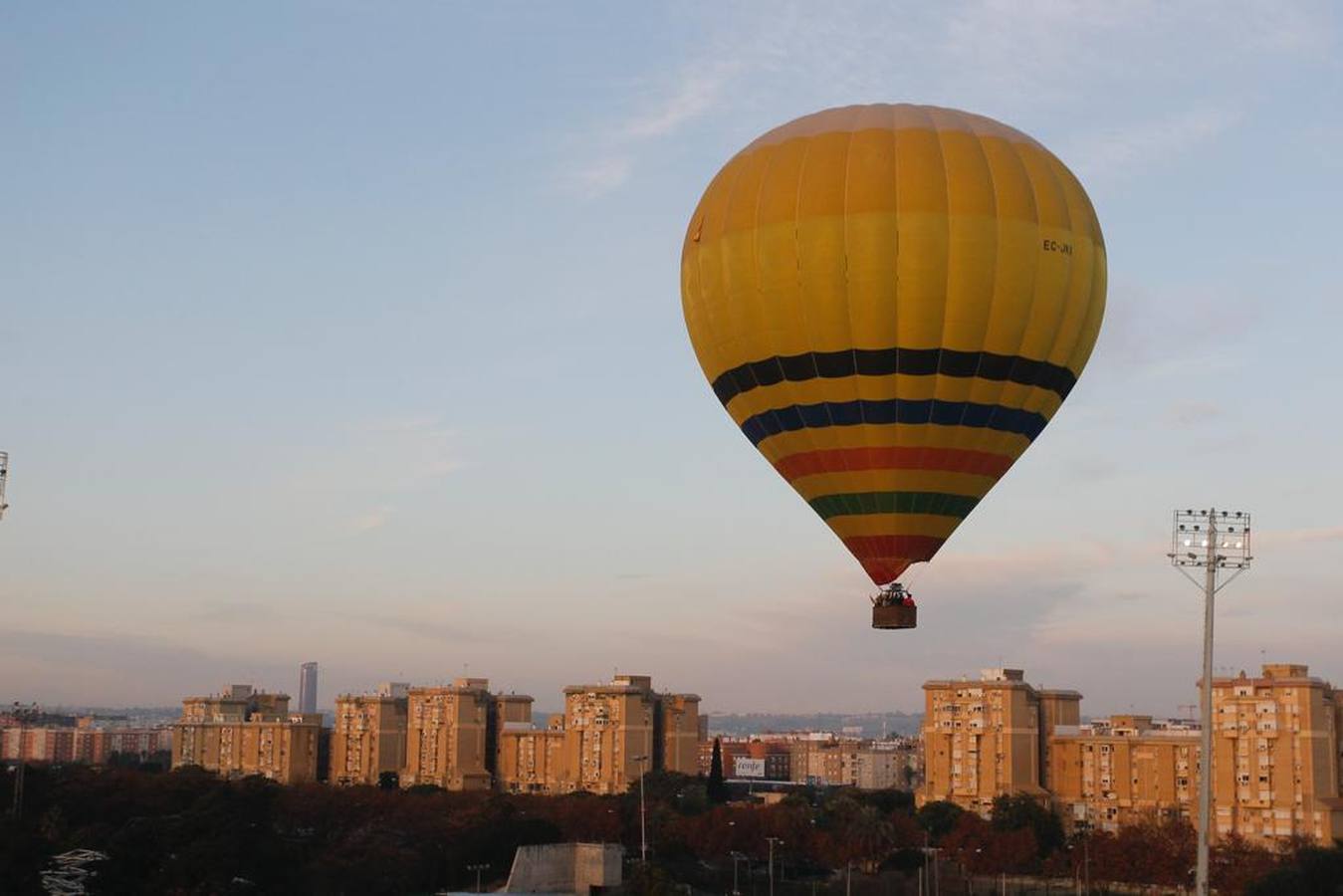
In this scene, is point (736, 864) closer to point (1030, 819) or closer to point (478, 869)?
point (478, 869)

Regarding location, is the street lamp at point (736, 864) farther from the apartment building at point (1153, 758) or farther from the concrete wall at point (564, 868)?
the apartment building at point (1153, 758)

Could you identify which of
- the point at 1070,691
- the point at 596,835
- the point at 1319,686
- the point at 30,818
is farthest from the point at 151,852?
the point at 1070,691

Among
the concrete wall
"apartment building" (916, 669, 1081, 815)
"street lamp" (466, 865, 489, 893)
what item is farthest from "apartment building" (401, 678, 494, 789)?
the concrete wall

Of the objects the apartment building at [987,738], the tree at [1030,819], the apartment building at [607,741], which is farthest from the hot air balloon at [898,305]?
the apartment building at [607,741]

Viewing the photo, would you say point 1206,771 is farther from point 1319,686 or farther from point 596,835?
point 1319,686

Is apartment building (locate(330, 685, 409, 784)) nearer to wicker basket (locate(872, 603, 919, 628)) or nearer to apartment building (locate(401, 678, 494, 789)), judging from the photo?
apartment building (locate(401, 678, 494, 789))
